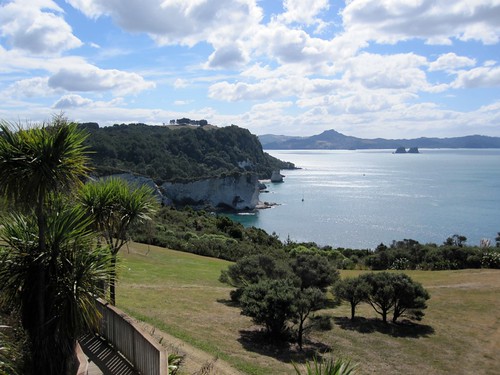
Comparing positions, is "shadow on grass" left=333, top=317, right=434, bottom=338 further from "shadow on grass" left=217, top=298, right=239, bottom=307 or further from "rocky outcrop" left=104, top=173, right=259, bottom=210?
"rocky outcrop" left=104, top=173, right=259, bottom=210

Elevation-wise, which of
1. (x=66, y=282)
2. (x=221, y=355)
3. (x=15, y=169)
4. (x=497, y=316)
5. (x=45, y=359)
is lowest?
(x=497, y=316)

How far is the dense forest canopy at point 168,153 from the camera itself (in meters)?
115

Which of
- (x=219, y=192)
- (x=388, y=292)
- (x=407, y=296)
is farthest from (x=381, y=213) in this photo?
(x=388, y=292)

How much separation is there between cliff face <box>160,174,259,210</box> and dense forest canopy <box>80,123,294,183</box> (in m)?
2.42

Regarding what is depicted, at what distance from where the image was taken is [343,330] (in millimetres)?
17281

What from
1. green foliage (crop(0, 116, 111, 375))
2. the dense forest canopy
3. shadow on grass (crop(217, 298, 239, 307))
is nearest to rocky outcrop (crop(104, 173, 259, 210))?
the dense forest canopy

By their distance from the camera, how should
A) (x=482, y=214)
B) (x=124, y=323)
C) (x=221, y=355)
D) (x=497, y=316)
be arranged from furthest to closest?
(x=482, y=214) < (x=497, y=316) < (x=221, y=355) < (x=124, y=323)

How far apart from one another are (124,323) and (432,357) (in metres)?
11.4

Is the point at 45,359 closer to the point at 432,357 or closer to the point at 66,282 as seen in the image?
the point at 66,282

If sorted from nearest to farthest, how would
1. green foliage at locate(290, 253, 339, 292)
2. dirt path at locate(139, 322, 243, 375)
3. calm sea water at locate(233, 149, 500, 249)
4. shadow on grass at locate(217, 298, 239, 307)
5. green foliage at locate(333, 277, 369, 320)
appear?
dirt path at locate(139, 322, 243, 375) < green foliage at locate(333, 277, 369, 320) < shadow on grass at locate(217, 298, 239, 307) < green foliage at locate(290, 253, 339, 292) < calm sea water at locate(233, 149, 500, 249)

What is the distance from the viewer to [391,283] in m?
18.3

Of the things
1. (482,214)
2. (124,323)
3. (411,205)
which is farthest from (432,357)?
(411,205)

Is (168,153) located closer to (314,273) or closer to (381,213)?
(381,213)

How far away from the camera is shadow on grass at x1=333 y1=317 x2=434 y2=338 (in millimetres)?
17469
